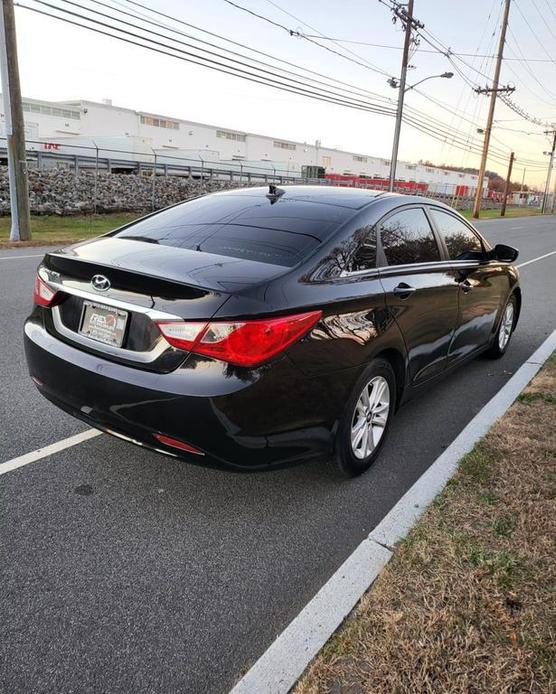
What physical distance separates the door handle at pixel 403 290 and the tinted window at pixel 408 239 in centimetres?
16

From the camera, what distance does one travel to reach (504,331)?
19.7 feet

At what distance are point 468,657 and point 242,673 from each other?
31.7 inches

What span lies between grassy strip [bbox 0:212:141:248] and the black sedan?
37.1ft

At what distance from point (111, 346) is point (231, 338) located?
66cm

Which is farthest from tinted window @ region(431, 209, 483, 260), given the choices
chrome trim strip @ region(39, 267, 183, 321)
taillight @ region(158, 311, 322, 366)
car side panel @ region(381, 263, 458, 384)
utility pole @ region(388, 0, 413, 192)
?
utility pole @ region(388, 0, 413, 192)

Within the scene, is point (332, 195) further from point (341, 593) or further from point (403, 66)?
point (403, 66)

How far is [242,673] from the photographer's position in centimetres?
204

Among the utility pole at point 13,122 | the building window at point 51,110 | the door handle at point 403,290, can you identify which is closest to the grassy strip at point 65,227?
the utility pole at point 13,122

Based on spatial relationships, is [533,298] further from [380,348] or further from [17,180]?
[17,180]

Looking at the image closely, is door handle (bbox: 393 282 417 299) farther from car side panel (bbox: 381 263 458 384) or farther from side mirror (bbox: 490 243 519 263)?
side mirror (bbox: 490 243 519 263)

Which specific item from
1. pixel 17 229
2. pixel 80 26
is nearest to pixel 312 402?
pixel 17 229

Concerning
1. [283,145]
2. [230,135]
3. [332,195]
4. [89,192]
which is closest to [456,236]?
[332,195]

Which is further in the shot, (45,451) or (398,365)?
(398,365)

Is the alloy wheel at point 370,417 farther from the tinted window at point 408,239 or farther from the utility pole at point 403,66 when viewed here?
the utility pole at point 403,66
